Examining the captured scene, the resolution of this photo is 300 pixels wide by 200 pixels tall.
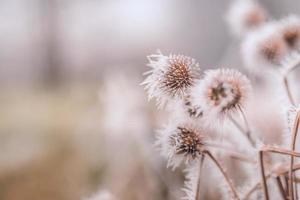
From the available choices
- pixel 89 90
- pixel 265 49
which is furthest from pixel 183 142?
pixel 89 90

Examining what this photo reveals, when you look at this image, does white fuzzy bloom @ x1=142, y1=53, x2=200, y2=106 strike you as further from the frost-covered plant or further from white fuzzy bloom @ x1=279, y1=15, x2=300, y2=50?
white fuzzy bloom @ x1=279, y1=15, x2=300, y2=50

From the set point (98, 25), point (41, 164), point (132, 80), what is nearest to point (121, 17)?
point (98, 25)

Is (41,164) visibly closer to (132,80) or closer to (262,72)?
(132,80)

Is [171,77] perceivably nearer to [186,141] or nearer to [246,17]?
[186,141]

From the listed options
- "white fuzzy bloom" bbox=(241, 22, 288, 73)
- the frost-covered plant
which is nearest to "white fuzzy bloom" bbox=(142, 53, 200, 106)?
the frost-covered plant

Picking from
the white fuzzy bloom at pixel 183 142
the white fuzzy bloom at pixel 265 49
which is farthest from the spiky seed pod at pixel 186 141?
the white fuzzy bloom at pixel 265 49

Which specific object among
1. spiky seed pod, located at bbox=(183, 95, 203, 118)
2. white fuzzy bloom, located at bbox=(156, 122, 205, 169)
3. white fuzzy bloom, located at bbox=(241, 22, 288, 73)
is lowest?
white fuzzy bloom, located at bbox=(156, 122, 205, 169)
